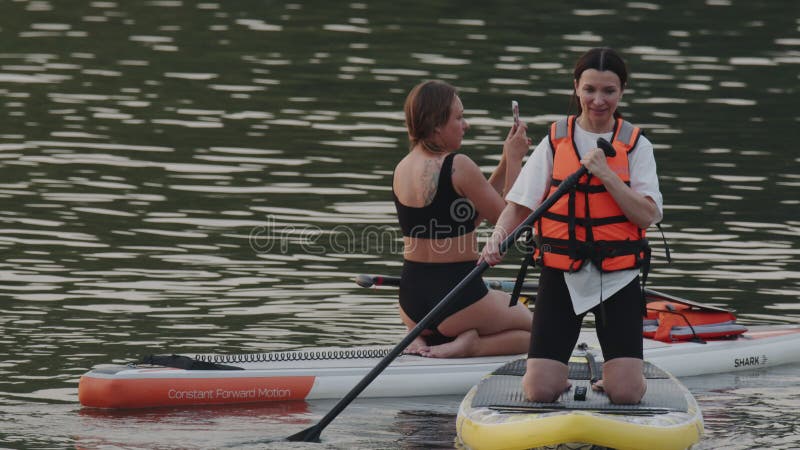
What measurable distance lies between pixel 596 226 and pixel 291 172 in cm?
832

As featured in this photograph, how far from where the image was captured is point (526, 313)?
29.8 ft

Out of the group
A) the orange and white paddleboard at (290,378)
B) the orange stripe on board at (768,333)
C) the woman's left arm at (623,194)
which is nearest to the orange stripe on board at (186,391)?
the orange and white paddleboard at (290,378)

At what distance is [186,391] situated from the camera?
8.54 meters

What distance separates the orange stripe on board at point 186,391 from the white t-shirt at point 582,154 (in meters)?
1.99

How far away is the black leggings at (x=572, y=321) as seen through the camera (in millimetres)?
7359

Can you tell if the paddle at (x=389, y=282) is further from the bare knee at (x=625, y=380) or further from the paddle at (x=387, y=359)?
the bare knee at (x=625, y=380)

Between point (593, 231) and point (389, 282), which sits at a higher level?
point (593, 231)

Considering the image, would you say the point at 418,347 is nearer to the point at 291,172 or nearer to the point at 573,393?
the point at 573,393

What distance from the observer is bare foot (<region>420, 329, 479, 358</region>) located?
8992 millimetres

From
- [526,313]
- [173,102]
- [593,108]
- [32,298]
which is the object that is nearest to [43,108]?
[173,102]

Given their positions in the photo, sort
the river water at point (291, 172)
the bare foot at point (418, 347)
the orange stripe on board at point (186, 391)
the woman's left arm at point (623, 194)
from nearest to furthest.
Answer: the woman's left arm at point (623, 194) < the orange stripe on board at point (186, 391) < the river water at point (291, 172) < the bare foot at point (418, 347)

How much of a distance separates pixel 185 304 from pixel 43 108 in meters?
8.18

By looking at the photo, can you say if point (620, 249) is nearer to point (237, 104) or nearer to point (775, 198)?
point (775, 198)

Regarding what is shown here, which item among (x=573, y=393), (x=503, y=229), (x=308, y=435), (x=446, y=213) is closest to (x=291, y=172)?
(x=446, y=213)
